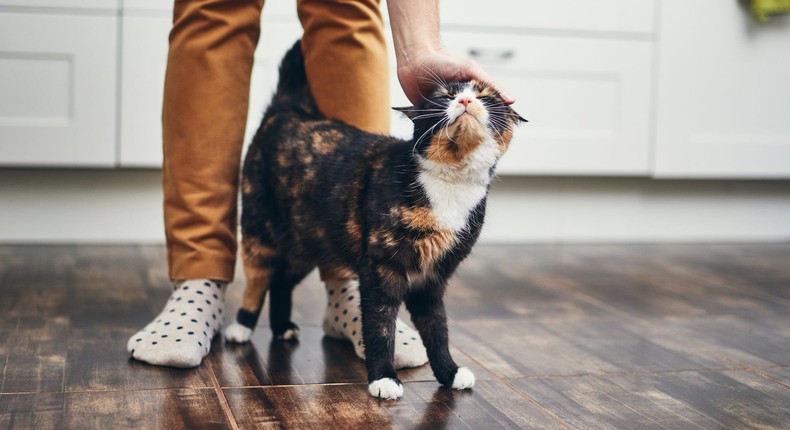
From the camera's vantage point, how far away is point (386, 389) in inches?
44.9

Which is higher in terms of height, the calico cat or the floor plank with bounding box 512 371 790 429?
the calico cat

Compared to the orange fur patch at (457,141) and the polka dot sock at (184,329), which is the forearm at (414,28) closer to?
the orange fur patch at (457,141)

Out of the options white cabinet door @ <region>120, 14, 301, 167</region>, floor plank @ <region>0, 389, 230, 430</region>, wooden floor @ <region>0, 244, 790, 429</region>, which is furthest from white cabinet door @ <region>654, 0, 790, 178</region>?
floor plank @ <region>0, 389, 230, 430</region>

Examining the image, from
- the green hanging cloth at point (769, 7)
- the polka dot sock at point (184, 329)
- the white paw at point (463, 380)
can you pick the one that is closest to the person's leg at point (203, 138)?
the polka dot sock at point (184, 329)

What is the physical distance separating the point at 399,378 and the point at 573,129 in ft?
4.85

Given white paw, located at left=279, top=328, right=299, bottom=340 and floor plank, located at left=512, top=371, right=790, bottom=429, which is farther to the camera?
white paw, located at left=279, top=328, right=299, bottom=340

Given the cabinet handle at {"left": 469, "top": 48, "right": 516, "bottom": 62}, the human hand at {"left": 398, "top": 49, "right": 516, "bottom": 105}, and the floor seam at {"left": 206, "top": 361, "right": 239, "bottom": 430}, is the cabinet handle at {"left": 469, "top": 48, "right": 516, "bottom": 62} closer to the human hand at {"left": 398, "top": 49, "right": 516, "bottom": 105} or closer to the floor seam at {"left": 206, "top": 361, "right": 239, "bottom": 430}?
the human hand at {"left": 398, "top": 49, "right": 516, "bottom": 105}

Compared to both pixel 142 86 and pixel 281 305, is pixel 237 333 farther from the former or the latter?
pixel 142 86

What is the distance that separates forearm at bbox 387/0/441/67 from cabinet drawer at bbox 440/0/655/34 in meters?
1.20

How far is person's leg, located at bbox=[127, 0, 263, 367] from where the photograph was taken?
1.44m

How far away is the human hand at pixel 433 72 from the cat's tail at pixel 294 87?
0.26 metres

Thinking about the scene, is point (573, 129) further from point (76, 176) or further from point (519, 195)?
point (76, 176)


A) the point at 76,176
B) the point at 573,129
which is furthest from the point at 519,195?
the point at 76,176

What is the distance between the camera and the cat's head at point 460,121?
3.54 feet
